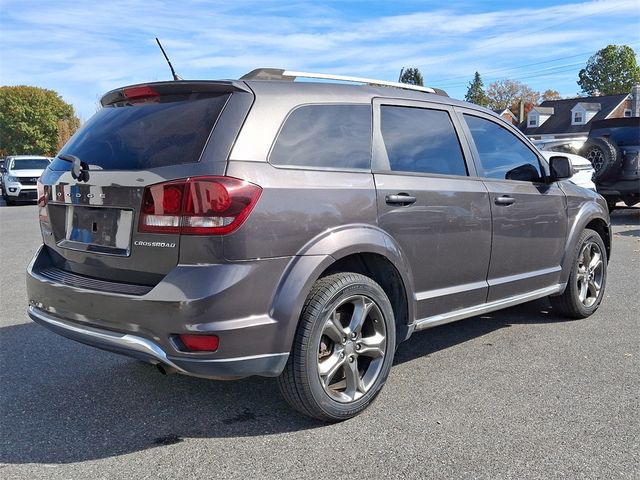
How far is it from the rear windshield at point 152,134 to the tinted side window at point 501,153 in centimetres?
212

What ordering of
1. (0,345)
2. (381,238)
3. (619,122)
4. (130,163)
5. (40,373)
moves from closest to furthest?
1. (130,163)
2. (381,238)
3. (40,373)
4. (0,345)
5. (619,122)

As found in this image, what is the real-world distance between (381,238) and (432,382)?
1102 mm

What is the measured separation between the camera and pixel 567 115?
5766 cm

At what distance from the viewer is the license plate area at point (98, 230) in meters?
3.19

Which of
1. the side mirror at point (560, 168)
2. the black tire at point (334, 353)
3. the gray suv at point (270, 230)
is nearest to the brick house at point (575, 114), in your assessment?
the side mirror at point (560, 168)

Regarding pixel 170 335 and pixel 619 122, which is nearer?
pixel 170 335

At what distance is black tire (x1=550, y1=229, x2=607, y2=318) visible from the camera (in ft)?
17.9

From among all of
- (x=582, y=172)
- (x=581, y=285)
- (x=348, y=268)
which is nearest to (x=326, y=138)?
(x=348, y=268)

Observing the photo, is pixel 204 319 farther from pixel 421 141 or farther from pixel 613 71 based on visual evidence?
pixel 613 71

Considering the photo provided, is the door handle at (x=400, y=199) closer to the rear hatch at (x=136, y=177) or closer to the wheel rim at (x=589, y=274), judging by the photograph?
the rear hatch at (x=136, y=177)

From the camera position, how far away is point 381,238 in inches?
141

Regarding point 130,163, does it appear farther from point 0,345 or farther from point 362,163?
point 0,345

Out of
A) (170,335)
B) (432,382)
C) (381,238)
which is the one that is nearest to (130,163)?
(170,335)

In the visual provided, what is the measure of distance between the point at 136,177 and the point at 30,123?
8845 cm
